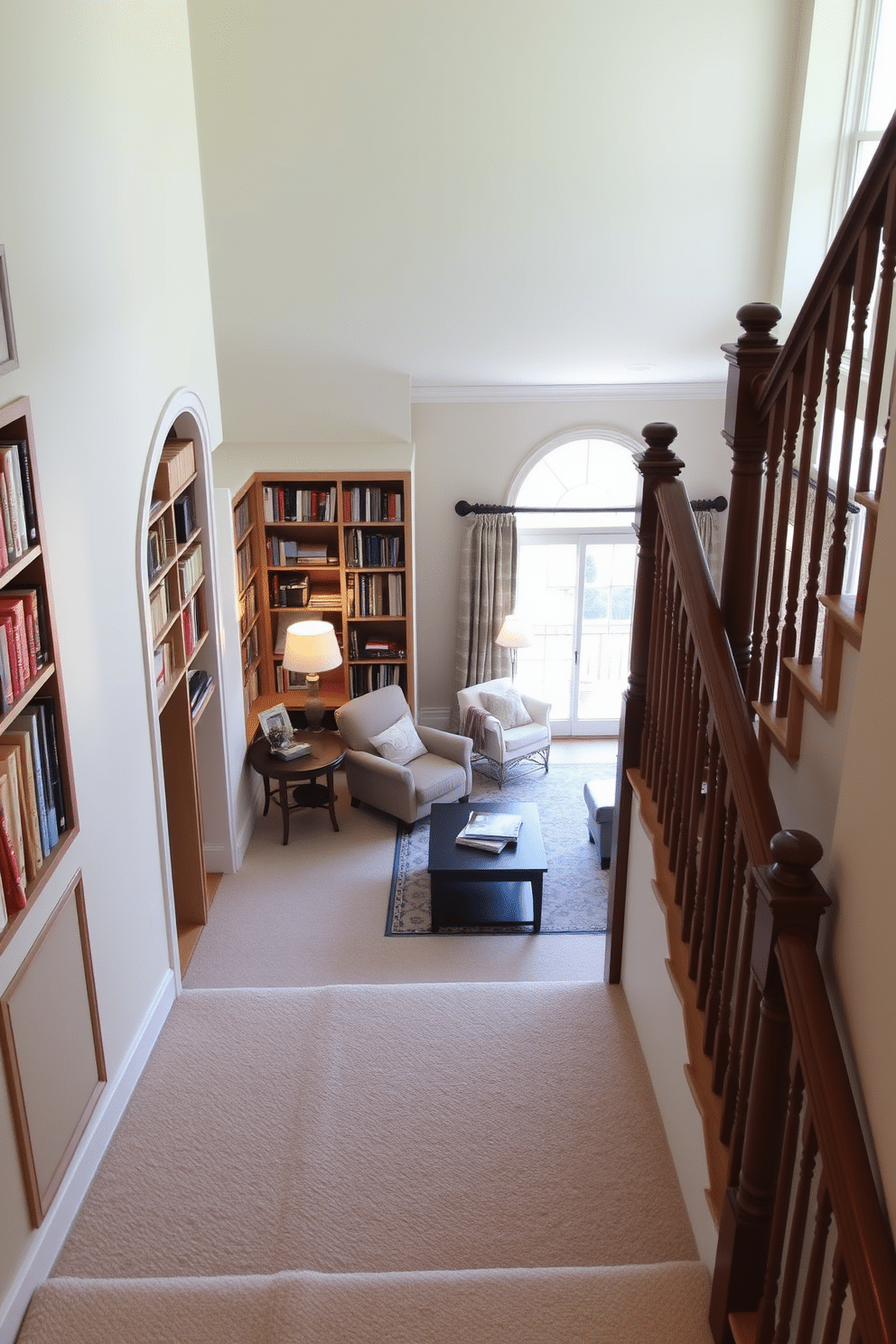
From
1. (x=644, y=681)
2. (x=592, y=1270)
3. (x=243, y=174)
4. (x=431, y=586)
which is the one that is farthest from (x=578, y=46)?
(x=592, y=1270)

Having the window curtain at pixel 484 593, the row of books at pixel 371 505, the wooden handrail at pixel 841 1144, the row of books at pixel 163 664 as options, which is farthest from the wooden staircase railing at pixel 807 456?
the window curtain at pixel 484 593

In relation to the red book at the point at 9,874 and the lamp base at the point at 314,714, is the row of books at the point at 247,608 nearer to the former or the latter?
the lamp base at the point at 314,714

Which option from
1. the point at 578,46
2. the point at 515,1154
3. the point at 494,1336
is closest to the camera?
the point at 494,1336

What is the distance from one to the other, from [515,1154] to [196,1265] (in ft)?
3.04

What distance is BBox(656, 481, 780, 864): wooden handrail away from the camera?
216 centimetres

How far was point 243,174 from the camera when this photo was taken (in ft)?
19.0

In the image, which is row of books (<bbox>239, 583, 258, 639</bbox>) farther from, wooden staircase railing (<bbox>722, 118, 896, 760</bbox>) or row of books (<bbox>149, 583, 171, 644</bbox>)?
wooden staircase railing (<bbox>722, 118, 896, 760</bbox>)

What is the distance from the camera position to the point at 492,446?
880 cm

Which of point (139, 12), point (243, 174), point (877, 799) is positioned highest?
point (139, 12)

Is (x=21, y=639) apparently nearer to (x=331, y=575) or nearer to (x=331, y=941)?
(x=331, y=941)

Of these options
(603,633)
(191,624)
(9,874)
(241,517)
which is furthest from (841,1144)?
(603,633)

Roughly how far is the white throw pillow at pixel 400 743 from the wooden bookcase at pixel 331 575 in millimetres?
646

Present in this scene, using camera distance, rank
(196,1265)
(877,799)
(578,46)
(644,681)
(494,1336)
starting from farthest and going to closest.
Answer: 1. (578,46)
2. (644,681)
3. (196,1265)
4. (494,1336)
5. (877,799)

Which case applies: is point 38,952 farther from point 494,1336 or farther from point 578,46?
point 578,46
